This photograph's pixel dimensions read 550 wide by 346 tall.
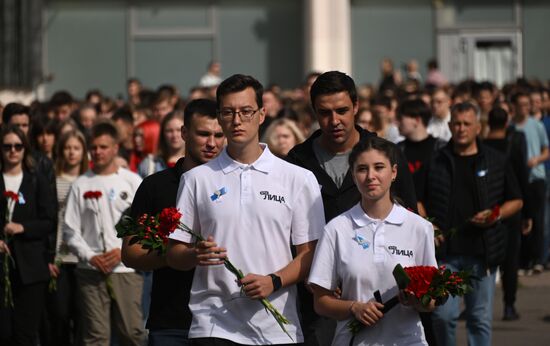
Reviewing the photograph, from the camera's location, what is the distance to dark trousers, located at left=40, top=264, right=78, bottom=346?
1162cm

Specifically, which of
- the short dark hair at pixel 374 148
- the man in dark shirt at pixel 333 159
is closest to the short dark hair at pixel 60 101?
the man in dark shirt at pixel 333 159

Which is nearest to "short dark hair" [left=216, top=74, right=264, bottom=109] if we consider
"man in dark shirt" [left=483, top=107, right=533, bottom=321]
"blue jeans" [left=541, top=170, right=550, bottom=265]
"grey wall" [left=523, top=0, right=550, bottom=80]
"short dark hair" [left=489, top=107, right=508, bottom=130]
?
"man in dark shirt" [left=483, top=107, right=533, bottom=321]

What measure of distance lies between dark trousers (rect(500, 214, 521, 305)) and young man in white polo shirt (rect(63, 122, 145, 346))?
4138 mm

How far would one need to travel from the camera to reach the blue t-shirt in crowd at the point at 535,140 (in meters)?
17.4

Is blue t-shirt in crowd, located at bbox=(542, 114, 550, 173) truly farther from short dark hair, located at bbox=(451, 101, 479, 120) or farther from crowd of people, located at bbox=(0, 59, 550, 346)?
short dark hair, located at bbox=(451, 101, 479, 120)

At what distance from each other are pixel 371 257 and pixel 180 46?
2557 cm

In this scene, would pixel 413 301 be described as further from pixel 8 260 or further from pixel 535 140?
pixel 535 140

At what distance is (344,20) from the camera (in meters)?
31.3

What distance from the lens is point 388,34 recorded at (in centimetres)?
3238

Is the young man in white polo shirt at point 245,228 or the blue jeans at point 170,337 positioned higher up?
the young man in white polo shirt at point 245,228

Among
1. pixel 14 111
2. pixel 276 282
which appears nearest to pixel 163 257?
pixel 276 282

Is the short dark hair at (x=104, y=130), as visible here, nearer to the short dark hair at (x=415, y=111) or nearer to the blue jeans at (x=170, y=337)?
the short dark hair at (x=415, y=111)

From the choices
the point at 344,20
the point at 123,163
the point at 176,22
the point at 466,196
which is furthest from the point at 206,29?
the point at 466,196

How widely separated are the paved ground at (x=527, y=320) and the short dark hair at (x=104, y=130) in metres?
3.70
